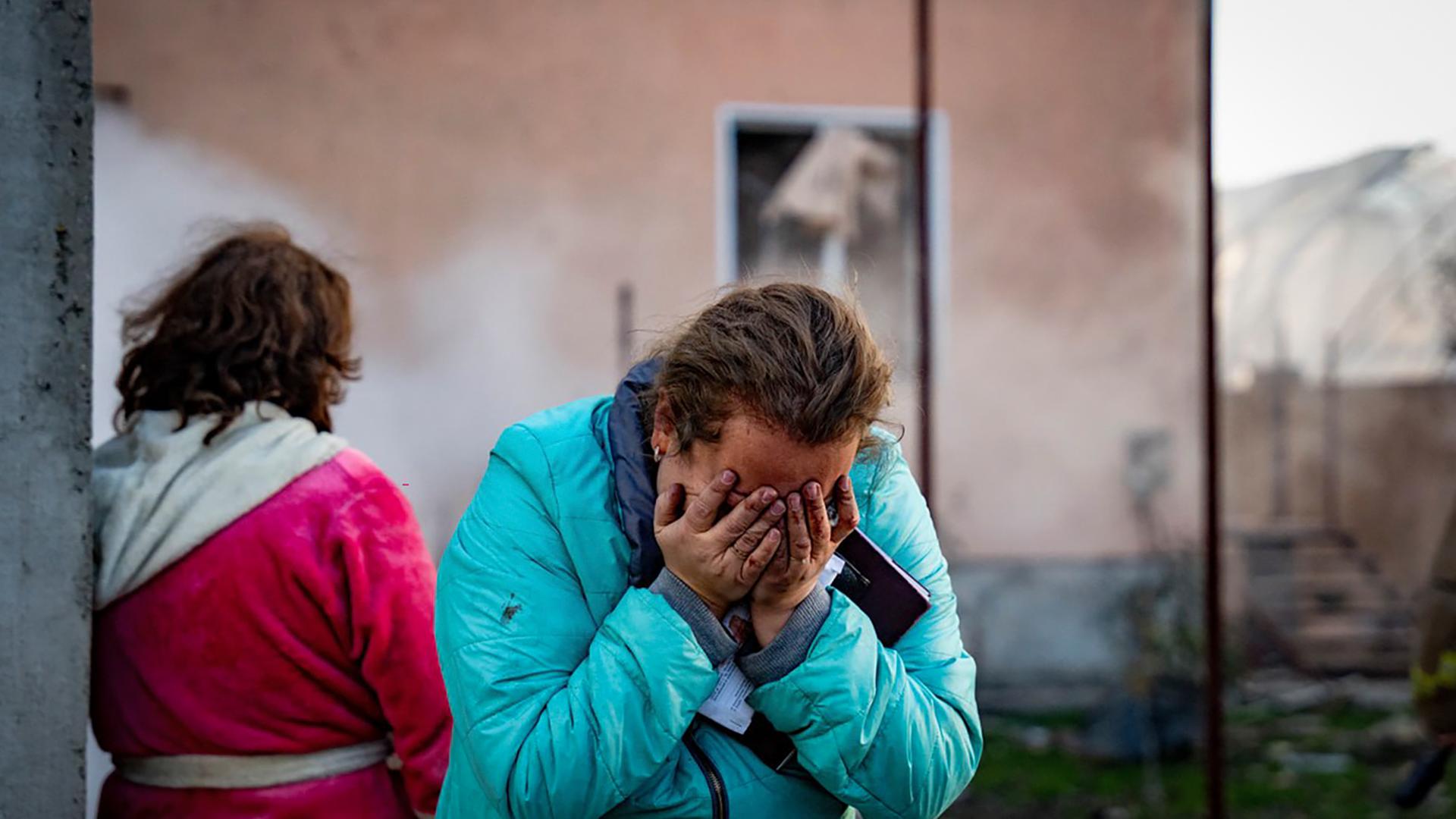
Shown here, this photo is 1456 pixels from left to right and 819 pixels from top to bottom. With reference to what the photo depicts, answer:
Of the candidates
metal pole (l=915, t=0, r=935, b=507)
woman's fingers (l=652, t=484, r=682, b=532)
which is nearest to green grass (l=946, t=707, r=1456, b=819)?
metal pole (l=915, t=0, r=935, b=507)

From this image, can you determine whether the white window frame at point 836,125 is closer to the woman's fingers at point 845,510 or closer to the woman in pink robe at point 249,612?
the woman in pink robe at point 249,612

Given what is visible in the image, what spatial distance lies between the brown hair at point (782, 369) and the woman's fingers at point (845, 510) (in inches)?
3.0

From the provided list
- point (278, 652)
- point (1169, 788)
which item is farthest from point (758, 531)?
point (1169, 788)

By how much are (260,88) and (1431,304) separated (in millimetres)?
7576

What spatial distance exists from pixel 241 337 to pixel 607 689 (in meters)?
1.20

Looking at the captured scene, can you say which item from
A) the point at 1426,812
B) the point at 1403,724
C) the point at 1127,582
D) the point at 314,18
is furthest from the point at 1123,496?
the point at 314,18

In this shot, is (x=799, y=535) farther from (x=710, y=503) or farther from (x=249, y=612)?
(x=249, y=612)

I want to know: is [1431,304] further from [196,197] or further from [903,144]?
[196,197]

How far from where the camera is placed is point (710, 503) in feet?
5.68

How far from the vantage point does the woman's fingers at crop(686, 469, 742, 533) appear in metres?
1.73

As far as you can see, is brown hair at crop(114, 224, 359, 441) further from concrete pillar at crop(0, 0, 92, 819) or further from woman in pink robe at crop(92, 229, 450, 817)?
concrete pillar at crop(0, 0, 92, 819)

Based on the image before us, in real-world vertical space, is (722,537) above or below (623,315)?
below

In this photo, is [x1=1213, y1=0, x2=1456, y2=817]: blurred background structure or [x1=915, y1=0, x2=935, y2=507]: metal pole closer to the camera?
[x1=915, y1=0, x2=935, y2=507]: metal pole

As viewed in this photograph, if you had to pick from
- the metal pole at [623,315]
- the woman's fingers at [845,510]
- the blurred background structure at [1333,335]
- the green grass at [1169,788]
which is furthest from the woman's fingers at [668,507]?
the blurred background structure at [1333,335]
